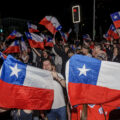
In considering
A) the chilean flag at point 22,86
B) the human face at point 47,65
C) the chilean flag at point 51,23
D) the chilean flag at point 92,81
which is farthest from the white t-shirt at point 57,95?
the chilean flag at point 51,23

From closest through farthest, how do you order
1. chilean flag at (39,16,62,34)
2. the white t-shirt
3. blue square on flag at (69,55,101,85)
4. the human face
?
blue square on flag at (69,55,101,85) < the white t-shirt < the human face < chilean flag at (39,16,62,34)

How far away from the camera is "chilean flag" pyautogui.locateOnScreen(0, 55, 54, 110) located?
3355 millimetres

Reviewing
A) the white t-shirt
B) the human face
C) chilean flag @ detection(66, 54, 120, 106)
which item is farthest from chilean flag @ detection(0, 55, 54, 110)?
the human face

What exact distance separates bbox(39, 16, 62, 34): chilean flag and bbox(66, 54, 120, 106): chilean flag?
6.39 meters

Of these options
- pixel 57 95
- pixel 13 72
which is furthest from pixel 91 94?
pixel 13 72

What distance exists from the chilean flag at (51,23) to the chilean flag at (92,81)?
6.39 m

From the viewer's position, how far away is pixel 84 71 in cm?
343

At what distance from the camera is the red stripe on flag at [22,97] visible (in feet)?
10.9

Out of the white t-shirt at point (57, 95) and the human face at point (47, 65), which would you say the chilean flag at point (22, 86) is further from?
the human face at point (47, 65)

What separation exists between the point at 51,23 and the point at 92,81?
263 inches

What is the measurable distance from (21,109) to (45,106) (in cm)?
43

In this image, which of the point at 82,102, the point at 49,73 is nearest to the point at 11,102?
the point at 49,73

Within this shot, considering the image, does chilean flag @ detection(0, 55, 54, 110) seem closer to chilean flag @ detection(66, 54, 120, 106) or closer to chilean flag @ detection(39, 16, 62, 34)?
chilean flag @ detection(66, 54, 120, 106)

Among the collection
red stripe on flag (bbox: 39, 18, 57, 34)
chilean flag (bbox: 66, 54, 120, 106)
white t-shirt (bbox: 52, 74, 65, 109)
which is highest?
red stripe on flag (bbox: 39, 18, 57, 34)
